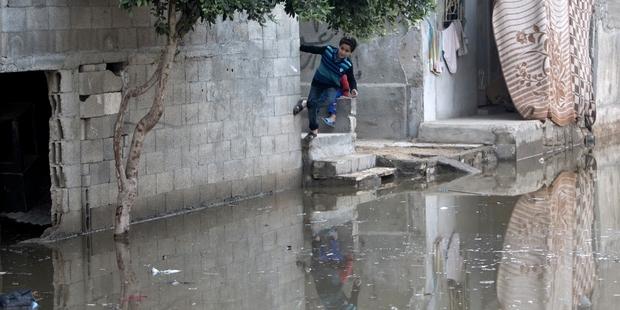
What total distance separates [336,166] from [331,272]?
5.07 metres

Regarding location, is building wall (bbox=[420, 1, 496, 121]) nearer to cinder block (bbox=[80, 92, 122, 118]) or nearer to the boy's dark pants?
the boy's dark pants

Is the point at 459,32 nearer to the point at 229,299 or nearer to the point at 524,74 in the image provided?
the point at 524,74

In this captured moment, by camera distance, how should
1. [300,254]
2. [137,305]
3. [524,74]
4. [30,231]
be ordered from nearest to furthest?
[137,305] < [300,254] < [30,231] < [524,74]

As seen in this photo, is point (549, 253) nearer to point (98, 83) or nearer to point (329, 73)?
point (98, 83)

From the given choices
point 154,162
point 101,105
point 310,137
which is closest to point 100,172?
point 101,105

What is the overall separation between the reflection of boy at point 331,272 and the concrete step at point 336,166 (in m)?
3.04

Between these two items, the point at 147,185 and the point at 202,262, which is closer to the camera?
the point at 202,262

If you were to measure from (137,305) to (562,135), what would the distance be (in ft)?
39.8

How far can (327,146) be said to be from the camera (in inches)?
591

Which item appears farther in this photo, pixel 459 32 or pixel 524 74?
pixel 459 32

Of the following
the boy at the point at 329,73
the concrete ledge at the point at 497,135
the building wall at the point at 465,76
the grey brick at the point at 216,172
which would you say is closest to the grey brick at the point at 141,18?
the grey brick at the point at 216,172

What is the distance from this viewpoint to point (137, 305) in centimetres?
838

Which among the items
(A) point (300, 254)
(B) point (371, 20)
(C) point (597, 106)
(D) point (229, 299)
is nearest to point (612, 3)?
(C) point (597, 106)

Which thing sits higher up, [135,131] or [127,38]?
[127,38]
